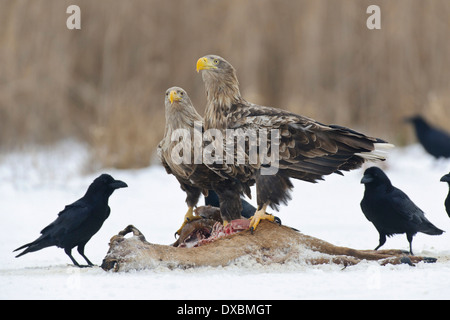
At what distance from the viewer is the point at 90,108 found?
463 inches

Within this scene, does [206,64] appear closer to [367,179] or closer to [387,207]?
[367,179]

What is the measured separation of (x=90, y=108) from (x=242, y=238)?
7486 mm

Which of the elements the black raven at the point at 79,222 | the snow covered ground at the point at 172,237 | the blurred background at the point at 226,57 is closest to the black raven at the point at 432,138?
the snow covered ground at the point at 172,237

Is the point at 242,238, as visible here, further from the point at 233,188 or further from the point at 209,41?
the point at 209,41

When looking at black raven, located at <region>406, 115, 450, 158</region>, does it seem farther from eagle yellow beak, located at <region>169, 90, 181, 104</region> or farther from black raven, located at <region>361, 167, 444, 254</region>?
eagle yellow beak, located at <region>169, 90, 181, 104</region>

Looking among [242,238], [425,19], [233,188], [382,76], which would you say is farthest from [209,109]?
[425,19]

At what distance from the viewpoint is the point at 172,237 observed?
6473mm

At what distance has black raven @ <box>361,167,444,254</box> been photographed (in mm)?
5219

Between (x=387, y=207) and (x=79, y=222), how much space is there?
2.31m

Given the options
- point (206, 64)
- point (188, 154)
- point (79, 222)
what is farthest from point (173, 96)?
point (79, 222)

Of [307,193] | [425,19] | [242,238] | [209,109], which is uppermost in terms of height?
[425,19]

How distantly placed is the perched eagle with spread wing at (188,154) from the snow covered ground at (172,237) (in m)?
0.84

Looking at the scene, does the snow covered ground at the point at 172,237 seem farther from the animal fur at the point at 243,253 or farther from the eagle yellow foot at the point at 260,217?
the eagle yellow foot at the point at 260,217

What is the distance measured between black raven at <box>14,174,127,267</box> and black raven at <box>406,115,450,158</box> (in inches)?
261
